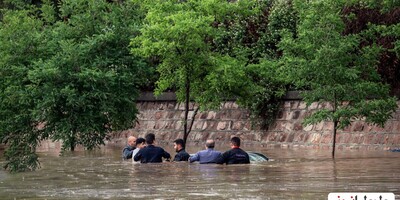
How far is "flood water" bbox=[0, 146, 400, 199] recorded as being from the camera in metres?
Answer: 21.1

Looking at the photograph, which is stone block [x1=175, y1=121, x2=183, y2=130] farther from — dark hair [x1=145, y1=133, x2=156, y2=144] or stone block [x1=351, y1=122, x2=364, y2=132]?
dark hair [x1=145, y1=133, x2=156, y2=144]

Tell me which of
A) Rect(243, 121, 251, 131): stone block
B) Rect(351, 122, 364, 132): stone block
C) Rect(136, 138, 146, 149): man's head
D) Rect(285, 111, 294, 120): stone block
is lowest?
Rect(136, 138, 146, 149): man's head

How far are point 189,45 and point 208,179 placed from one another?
11.7m

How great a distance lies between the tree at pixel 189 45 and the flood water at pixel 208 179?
11.3 ft

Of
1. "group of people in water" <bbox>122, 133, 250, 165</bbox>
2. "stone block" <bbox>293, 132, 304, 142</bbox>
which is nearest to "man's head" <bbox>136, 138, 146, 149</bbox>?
"group of people in water" <bbox>122, 133, 250, 165</bbox>

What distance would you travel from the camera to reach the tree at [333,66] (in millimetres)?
33781

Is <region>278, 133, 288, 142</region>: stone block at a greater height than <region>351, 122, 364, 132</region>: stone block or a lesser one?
lesser

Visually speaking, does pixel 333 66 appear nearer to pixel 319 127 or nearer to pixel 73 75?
pixel 319 127

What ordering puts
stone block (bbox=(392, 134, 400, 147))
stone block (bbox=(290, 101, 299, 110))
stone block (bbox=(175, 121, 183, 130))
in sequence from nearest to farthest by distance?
stone block (bbox=(392, 134, 400, 147)) → stone block (bbox=(290, 101, 299, 110)) → stone block (bbox=(175, 121, 183, 130))

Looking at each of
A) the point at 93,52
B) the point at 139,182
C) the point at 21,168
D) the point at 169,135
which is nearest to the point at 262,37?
the point at 169,135

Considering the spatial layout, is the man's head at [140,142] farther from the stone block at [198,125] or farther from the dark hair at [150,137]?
the stone block at [198,125]

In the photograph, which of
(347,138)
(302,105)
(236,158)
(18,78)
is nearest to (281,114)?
(302,105)

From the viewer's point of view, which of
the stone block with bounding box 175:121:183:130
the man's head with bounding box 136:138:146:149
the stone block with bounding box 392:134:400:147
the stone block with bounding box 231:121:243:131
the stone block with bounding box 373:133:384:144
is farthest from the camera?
the stone block with bounding box 175:121:183:130

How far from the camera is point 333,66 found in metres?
33.9
